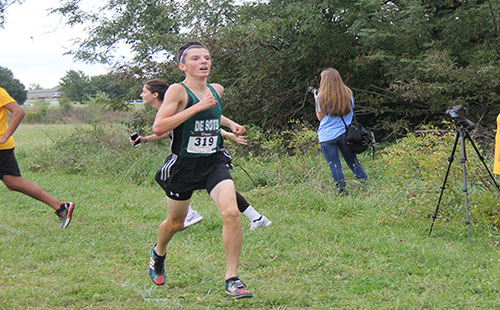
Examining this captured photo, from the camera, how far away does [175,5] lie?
514 inches

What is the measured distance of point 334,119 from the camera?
816cm

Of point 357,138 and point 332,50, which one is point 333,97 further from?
point 332,50

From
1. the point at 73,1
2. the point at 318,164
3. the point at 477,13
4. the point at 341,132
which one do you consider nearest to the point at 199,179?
the point at 341,132

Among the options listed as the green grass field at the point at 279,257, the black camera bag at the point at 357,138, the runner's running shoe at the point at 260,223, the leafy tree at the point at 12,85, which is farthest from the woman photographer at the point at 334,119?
the leafy tree at the point at 12,85

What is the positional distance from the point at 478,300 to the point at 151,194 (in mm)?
6009

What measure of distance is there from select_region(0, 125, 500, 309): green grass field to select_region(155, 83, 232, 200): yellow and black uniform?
3.04ft

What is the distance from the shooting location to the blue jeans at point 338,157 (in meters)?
8.09

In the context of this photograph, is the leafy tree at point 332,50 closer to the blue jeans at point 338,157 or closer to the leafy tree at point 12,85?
the blue jeans at point 338,157

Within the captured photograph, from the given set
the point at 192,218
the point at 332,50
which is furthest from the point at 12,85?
the point at 192,218

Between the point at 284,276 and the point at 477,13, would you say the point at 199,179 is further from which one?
the point at 477,13

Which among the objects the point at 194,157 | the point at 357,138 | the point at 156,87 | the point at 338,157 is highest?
the point at 156,87

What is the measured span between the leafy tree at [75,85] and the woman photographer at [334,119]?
39.3 meters

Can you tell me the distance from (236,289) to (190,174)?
100 centimetres

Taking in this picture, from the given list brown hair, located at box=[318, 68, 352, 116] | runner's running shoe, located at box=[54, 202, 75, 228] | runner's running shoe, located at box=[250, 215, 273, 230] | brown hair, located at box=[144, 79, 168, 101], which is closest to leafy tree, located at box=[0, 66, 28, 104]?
runner's running shoe, located at box=[54, 202, 75, 228]
